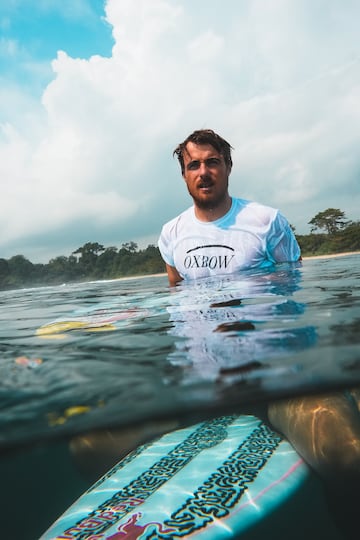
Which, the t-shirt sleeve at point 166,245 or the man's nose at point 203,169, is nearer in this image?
the man's nose at point 203,169

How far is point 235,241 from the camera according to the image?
12.6ft

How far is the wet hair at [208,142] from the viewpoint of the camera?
13.1ft

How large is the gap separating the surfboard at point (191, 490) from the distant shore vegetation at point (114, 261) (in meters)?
32.3

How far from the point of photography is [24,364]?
1.80 m

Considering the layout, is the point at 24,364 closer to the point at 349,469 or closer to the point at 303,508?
the point at 349,469

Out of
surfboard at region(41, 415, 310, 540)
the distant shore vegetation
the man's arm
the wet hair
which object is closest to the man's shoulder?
the wet hair

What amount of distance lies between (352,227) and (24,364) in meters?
37.8

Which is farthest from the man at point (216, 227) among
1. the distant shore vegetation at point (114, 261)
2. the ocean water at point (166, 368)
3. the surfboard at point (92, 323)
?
the distant shore vegetation at point (114, 261)

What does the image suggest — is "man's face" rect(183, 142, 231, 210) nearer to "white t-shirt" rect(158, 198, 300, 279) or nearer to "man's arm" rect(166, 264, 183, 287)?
"white t-shirt" rect(158, 198, 300, 279)

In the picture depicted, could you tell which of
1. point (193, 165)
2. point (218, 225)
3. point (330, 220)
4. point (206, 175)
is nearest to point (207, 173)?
point (206, 175)

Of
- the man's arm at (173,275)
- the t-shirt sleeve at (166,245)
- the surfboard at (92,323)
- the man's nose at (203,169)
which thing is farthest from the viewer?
the man's arm at (173,275)

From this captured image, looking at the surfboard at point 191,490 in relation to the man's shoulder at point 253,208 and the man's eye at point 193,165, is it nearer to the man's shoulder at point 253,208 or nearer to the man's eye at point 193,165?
the man's shoulder at point 253,208

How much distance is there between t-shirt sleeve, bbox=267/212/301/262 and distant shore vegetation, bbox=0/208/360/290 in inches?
1219

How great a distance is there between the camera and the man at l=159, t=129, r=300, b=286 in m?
3.82
